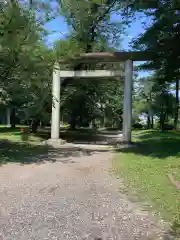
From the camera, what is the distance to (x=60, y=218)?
504 cm

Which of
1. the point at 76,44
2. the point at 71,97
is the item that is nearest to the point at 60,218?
the point at 76,44

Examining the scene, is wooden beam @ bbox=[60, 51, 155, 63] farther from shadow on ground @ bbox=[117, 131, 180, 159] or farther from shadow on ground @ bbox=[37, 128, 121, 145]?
shadow on ground @ bbox=[37, 128, 121, 145]

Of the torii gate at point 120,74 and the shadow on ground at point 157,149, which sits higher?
the torii gate at point 120,74

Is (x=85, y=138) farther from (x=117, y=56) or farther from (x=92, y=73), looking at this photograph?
(x=117, y=56)

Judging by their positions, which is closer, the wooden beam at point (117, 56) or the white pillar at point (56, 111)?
the wooden beam at point (117, 56)

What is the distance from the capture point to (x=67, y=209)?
5547mm

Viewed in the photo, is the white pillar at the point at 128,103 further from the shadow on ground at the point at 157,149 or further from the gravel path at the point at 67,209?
the gravel path at the point at 67,209

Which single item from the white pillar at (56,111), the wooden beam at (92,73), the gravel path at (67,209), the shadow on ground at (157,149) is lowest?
the gravel path at (67,209)

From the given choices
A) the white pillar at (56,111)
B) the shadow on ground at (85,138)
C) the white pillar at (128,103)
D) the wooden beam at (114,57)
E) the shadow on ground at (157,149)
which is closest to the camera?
the shadow on ground at (157,149)

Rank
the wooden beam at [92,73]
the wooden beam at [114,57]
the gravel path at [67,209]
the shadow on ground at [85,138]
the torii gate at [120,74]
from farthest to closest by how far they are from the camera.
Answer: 1. the shadow on ground at [85,138]
2. the wooden beam at [92,73]
3. the torii gate at [120,74]
4. the wooden beam at [114,57]
5. the gravel path at [67,209]

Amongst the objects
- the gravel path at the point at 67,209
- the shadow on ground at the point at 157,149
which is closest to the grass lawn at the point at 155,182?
the gravel path at the point at 67,209

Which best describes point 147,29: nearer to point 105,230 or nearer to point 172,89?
point 105,230

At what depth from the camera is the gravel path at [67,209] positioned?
4430mm

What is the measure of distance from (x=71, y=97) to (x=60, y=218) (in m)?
21.5
